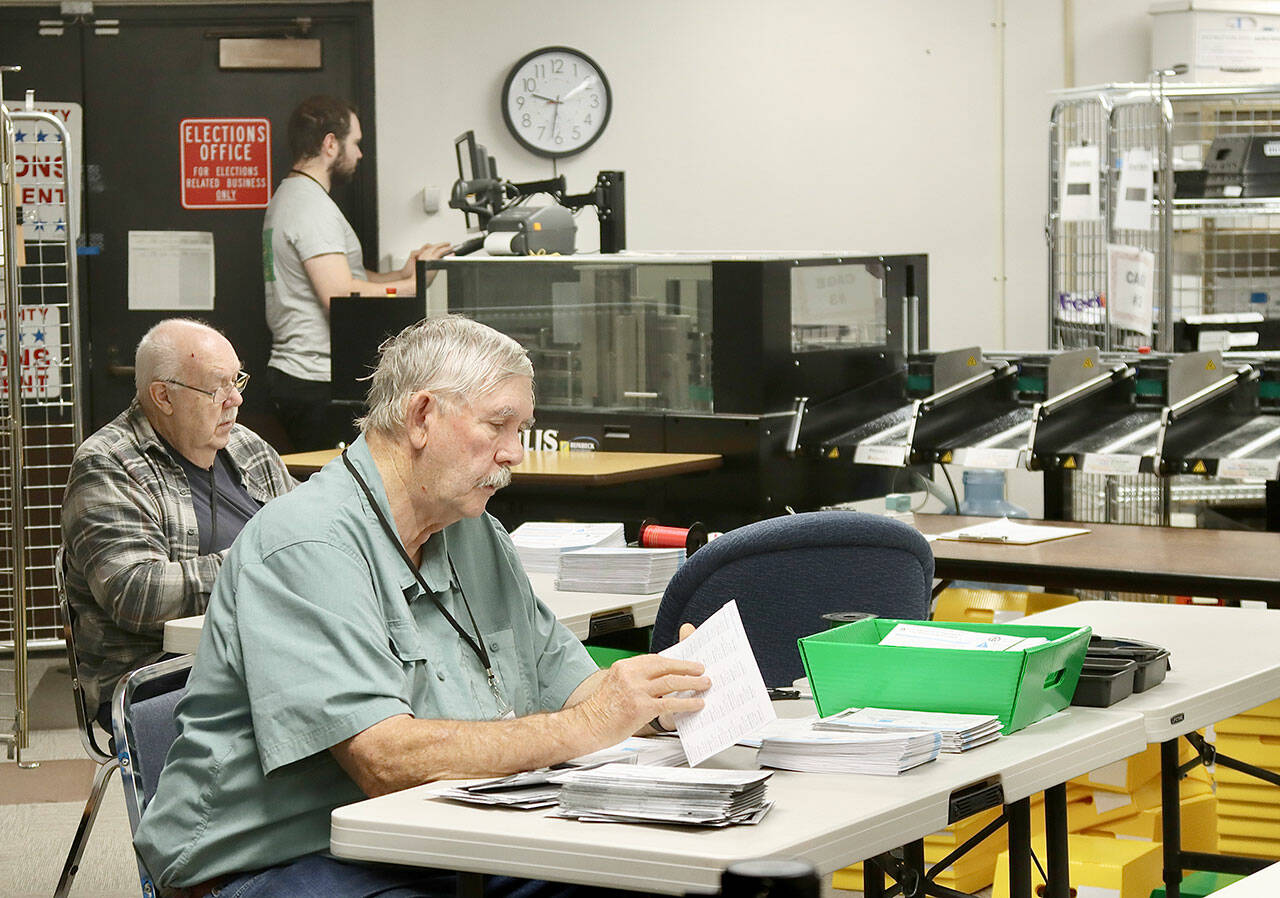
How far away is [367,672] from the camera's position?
6.77ft

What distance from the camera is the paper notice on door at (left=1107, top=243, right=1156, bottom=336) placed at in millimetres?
6059

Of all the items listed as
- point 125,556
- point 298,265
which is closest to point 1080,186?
point 298,265

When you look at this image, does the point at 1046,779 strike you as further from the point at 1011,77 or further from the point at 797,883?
the point at 1011,77

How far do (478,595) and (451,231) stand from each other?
5.10m

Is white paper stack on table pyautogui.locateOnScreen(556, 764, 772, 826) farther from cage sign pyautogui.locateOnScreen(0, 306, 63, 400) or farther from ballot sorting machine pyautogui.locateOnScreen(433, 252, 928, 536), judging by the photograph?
cage sign pyautogui.locateOnScreen(0, 306, 63, 400)

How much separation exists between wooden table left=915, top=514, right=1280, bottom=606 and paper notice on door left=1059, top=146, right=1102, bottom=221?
2.24 meters

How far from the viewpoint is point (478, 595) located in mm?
2432

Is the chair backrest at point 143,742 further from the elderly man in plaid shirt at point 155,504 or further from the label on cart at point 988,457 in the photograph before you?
the label on cart at point 988,457

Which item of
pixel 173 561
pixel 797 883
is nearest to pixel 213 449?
pixel 173 561

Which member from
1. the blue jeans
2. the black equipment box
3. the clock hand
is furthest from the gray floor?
the black equipment box

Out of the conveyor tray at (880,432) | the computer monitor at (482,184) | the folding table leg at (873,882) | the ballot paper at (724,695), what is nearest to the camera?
the ballot paper at (724,695)

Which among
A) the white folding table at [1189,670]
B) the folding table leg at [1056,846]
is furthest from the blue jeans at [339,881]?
the white folding table at [1189,670]

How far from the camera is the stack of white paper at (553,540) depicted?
384 centimetres

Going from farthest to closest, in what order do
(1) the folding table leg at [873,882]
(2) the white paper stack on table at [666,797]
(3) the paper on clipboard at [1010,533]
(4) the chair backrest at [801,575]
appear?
1. (3) the paper on clipboard at [1010,533]
2. (4) the chair backrest at [801,575]
3. (1) the folding table leg at [873,882]
4. (2) the white paper stack on table at [666,797]
